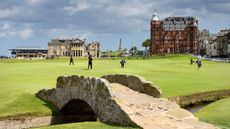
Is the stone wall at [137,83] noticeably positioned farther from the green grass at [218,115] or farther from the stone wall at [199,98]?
the stone wall at [199,98]

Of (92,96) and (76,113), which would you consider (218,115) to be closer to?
(92,96)

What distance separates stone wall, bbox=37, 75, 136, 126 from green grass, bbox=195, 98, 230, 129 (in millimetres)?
4902

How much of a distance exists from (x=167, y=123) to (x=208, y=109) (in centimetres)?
1020

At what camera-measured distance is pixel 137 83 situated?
2886cm

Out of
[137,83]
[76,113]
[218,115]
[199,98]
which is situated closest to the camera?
[218,115]

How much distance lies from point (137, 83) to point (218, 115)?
4.93 meters

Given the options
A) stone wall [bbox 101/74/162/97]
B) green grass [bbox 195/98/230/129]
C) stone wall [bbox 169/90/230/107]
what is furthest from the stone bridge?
stone wall [bbox 169/90/230/107]

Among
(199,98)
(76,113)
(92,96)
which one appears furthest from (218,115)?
(199,98)

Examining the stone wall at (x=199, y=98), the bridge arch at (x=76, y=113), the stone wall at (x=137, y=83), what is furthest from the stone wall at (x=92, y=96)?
the stone wall at (x=199, y=98)

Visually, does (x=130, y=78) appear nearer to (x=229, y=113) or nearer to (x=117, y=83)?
(x=117, y=83)

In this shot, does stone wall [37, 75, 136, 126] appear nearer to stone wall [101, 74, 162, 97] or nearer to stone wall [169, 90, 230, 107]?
stone wall [101, 74, 162, 97]

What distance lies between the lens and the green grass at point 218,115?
81.3ft

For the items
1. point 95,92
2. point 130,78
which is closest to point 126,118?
point 95,92

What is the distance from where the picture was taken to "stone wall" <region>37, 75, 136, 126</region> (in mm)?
23922
